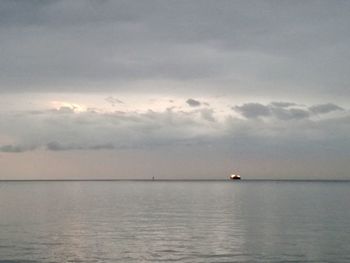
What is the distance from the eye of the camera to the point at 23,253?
40.7m

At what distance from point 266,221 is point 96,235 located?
990 inches

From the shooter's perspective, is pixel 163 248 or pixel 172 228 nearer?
pixel 163 248

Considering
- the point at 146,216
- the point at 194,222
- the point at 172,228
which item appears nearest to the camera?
the point at 172,228

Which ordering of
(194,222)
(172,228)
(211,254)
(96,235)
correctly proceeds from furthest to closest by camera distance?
1. (194,222)
2. (172,228)
3. (96,235)
4. (211,254)

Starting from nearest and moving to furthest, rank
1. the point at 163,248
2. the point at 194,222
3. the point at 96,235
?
the point at 163,248 → the point at 96,235 → the point at 194,222

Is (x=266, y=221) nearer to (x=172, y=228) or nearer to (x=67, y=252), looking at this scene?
(x=172, y=228)

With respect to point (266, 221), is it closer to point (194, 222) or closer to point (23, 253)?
point (194, 222)

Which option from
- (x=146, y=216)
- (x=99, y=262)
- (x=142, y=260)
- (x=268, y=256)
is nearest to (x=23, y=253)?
(x=99, y=262)

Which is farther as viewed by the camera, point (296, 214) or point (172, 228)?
point (296, 214)

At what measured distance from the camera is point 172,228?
189 feet

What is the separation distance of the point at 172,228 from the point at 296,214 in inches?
1070

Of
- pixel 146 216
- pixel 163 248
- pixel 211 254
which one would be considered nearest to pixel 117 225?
pixel 146 216

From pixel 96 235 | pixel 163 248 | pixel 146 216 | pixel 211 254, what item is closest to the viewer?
pixel 211 254

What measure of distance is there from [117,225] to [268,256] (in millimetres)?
26001
